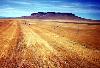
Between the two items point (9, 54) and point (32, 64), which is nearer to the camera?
point (32, 64)

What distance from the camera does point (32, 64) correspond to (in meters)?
11.7

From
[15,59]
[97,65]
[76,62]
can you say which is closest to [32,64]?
[15,59]

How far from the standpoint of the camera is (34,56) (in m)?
14.0

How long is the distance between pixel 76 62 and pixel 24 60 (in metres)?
3.50

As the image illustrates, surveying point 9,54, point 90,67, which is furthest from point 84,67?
point 9,54

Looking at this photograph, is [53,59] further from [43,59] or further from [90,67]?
[90,67]

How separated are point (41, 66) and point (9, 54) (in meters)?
4.23

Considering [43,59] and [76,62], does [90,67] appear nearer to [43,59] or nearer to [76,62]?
[76,62]

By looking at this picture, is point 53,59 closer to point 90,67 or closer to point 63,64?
point 63,64

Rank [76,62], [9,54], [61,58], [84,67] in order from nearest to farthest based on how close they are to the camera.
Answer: [84,67], [76,62], [61,58], [9,54]

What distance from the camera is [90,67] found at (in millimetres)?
11234

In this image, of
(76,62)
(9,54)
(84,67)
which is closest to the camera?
(84,67)

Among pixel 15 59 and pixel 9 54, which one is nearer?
pixel 15 59

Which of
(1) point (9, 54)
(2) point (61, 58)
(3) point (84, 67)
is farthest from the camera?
(1) point (9, 54)
